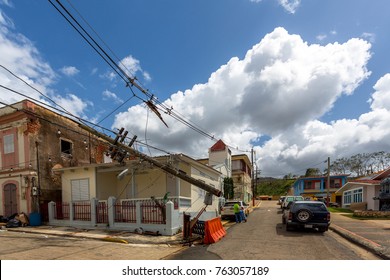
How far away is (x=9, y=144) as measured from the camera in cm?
1852

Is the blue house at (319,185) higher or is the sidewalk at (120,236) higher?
the sidewalk at (120,236)

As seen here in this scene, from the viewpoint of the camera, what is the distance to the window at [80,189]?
17794mm

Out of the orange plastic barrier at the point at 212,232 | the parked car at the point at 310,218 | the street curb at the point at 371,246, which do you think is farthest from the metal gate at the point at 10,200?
the street curb at the point at 371,246

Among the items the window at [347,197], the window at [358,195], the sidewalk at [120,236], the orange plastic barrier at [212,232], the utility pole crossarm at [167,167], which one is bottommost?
the window at [347,197]

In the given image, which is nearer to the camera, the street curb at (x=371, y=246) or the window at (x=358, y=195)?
the street curb at (x=371, y=246)

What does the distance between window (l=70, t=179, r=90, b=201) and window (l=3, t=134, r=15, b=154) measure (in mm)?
4756

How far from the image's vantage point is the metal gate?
18230 millimetres

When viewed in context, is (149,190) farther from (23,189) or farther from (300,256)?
(300,256)

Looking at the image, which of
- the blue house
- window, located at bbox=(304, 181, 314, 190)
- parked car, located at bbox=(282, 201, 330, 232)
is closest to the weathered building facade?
parked car, located at bbox=(282, 201, 330, 232)

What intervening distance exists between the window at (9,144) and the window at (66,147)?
10.3 feet

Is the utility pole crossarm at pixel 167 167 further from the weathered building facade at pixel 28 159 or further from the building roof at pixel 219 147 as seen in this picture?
the building roof at pixel 219 147

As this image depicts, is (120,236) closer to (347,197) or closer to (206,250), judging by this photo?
(206,250)

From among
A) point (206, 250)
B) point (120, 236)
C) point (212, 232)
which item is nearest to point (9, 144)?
point (120, 236)
